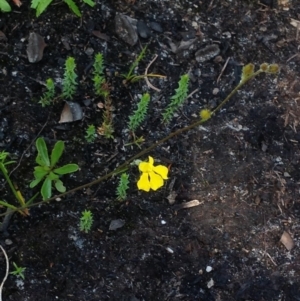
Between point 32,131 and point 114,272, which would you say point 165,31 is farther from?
point 114,272

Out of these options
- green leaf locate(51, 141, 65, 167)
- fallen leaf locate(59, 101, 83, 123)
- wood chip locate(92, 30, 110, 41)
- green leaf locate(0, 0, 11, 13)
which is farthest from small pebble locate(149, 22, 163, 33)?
green leaf locate(51, 141, 65, 167)

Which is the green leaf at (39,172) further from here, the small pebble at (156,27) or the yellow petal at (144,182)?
the small pebble at (156,27)

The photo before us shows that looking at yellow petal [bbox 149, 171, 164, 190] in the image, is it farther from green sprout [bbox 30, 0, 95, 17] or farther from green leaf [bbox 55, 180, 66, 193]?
green sprout [bbox 30, 0, 95, 17]

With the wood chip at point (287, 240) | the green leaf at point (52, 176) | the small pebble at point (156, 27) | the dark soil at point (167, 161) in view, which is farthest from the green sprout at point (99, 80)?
the wood chip at point (287, 240)

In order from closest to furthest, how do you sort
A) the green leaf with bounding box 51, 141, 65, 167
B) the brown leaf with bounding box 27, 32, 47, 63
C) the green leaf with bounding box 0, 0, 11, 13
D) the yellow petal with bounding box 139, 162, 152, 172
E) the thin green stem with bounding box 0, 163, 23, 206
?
1. the yellow petal with bounding box 139, 162, 152, 172
2. the thin green stem with bounding box 0, 163, 23, 206
3. the green leaf with bounding box 51, 141, 65, 167
4. the green leaf with bounding box 0, 0, 11, 13
5. the brown leaf with bounding box 27, 32, 47, 63

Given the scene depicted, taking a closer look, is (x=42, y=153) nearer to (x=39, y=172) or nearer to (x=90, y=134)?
(x=39, y=172)

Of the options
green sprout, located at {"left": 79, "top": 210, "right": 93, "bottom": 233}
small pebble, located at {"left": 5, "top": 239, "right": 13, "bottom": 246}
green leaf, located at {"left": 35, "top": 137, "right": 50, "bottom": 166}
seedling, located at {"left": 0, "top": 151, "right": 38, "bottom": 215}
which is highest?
green leaf, located at {"left": 35, "top": 137, "right": 50, "bottom": 166}
